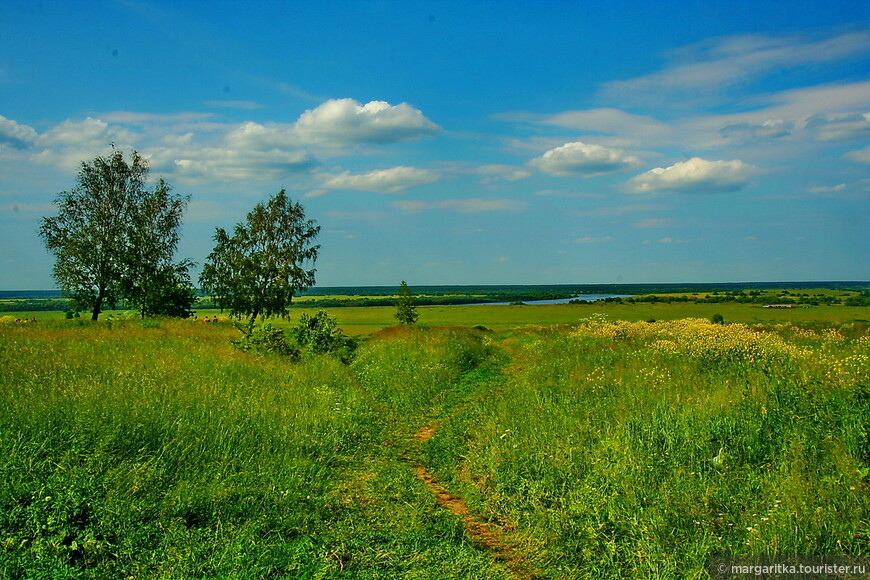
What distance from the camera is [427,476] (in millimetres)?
7879

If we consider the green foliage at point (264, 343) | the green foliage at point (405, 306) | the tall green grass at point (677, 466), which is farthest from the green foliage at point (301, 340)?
the green foliage at point (405, 306)

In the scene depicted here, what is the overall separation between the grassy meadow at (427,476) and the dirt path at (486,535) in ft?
0.09

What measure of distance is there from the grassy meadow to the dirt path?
1.1 inches

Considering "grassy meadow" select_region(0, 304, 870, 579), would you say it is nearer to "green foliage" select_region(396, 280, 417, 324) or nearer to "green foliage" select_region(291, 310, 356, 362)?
"green foliage" select_region(291, 310, 356, 362)

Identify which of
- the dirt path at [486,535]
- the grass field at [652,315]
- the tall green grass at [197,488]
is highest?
the tall green grass at [197,488]

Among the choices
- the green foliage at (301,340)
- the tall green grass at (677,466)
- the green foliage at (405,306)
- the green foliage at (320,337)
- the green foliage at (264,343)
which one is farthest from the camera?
the green foliage at (405,306)

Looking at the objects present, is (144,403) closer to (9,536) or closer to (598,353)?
(9,536)

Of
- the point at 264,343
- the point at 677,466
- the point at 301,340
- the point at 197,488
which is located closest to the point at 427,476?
the point at 197,488

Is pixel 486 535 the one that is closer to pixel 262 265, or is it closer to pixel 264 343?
pixel 264 343

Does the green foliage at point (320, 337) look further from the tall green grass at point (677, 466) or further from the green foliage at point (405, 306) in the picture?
the green foliage at point (405, 306)

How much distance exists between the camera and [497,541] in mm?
5730

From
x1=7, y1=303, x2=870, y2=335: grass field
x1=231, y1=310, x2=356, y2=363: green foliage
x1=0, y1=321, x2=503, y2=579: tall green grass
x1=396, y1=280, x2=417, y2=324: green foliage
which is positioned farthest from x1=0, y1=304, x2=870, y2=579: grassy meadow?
x1=396, y1=280, x2=417, y2=324: green foliage

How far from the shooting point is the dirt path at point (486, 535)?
5.16 metres

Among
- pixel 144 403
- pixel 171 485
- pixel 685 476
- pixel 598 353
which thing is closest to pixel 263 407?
pixel 144 403
